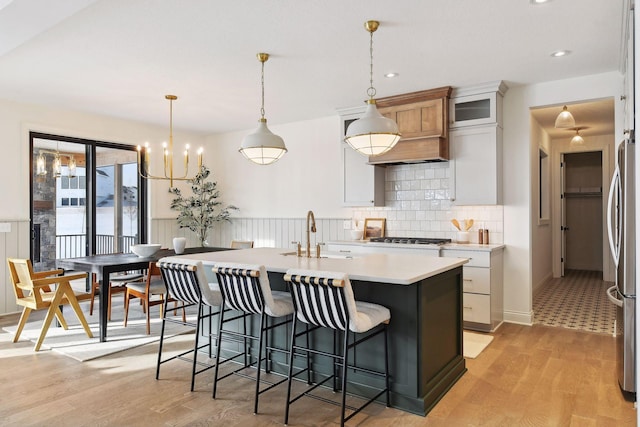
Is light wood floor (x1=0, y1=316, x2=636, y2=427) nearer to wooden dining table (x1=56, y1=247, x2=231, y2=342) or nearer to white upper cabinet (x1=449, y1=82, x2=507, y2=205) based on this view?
wooden dining table (x1=56, y1=247, x2=231, y2=342)

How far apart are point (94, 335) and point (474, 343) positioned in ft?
11.9

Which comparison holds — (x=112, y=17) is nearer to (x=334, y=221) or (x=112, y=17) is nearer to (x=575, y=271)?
(x=334, y=221)

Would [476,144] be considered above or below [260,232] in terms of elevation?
above

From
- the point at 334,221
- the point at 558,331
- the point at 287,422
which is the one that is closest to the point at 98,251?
the point at 334,221

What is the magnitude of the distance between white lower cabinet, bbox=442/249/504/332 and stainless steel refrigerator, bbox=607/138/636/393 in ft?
4.75

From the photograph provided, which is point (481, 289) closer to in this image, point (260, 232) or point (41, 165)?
point (260, 232)

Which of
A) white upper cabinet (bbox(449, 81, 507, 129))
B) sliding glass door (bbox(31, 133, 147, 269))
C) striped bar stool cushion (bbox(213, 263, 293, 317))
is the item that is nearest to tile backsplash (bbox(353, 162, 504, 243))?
white upper cabinet (bbox(449, 81, 507, 129))

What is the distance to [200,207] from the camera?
7305 millimetres

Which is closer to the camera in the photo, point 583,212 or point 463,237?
point 463,237

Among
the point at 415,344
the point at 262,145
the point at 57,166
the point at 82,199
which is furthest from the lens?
the point at 82,199

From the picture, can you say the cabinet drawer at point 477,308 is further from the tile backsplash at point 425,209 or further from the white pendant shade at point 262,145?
the white pendant shade at point 262,145

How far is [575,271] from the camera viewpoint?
8.45 meters

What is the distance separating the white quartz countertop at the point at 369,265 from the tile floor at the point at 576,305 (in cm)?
241

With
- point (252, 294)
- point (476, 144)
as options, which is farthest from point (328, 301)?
point (476, 144)
